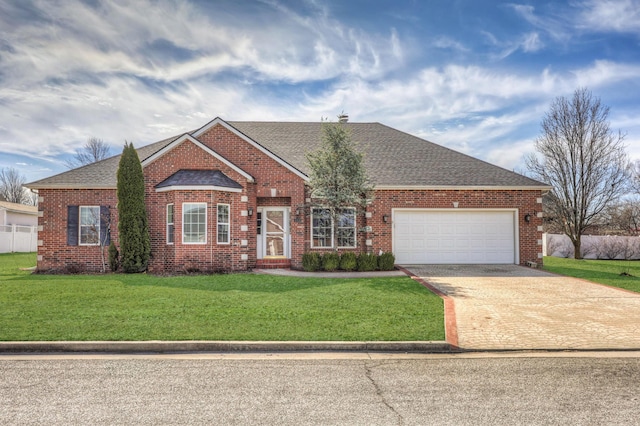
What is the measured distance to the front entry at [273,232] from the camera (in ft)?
56.2

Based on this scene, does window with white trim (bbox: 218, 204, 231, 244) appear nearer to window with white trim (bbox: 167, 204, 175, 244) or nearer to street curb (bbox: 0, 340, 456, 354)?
window with white trim (bbox: 167, 204, 175, 244)

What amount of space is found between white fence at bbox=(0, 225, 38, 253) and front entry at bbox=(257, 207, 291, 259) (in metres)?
21.6

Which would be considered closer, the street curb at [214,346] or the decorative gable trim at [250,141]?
the street curb at [214,346]

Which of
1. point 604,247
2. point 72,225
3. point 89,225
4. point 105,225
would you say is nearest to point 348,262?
point 105,225

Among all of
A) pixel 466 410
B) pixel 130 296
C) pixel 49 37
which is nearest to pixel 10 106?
pixel 49 37

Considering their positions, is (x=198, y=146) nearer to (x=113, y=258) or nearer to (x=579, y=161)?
(x=113, y=258)

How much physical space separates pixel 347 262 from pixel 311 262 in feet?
4.45

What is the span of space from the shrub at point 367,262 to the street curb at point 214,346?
8.86 m

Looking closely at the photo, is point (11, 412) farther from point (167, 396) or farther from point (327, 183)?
point (327, 183)

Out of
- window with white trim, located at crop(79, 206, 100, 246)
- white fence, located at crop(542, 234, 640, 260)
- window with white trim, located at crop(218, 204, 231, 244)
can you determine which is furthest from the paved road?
white fence, located at crop(542, 234, 640, 260)

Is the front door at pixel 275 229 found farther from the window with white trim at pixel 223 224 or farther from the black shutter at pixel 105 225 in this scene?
the black shutter at pixel 105 225

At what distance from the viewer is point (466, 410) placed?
4.26 meters

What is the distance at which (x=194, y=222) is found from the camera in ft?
50.2

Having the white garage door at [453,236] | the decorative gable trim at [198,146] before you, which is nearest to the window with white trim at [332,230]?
the white garage door at [453,236]
